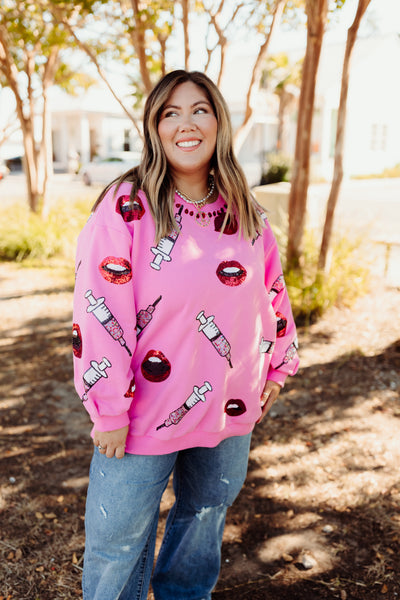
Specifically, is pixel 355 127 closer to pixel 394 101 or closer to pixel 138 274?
pixel 394 101

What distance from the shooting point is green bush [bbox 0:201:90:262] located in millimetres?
8844

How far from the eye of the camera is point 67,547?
2.78m

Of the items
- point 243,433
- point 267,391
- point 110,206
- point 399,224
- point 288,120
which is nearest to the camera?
point 110,206

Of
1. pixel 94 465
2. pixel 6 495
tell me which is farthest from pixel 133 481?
pixel 6 495

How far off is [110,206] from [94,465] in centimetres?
86

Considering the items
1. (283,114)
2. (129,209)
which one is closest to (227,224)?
(129,209)

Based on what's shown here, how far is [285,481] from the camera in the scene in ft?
11.0

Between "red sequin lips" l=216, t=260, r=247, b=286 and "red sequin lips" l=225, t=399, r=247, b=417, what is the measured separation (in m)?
0.43

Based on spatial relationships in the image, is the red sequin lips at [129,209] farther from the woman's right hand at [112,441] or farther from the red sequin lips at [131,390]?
the woman's right hand at [112,441]

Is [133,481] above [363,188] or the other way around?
above

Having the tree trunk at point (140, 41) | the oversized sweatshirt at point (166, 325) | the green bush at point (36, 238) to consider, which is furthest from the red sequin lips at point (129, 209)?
the green bush at point (36, 238)

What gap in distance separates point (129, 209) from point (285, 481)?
226 cm

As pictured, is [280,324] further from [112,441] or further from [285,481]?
[285,481]

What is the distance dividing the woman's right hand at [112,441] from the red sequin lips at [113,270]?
1.51ft
